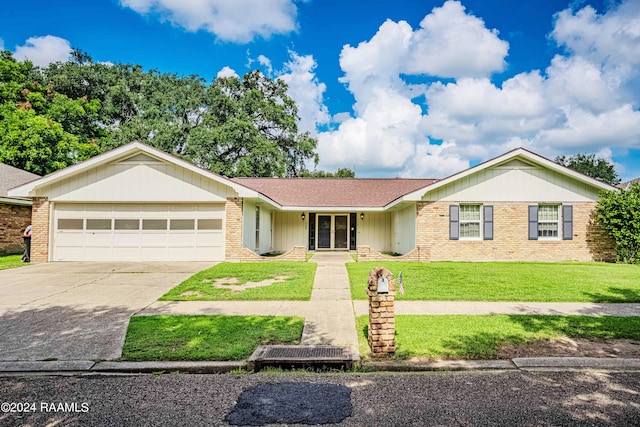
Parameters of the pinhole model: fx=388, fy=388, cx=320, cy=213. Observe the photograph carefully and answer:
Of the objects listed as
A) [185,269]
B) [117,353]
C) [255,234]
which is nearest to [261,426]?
[117,353]

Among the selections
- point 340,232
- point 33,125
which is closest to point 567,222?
point 340,232

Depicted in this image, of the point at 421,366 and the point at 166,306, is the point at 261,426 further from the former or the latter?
the point at 166,306

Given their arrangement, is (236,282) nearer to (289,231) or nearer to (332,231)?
(289,231)

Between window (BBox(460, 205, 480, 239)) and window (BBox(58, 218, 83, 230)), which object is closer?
window (BBox(58, 218, 83, 230))

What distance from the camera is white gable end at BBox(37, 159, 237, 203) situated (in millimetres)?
14430

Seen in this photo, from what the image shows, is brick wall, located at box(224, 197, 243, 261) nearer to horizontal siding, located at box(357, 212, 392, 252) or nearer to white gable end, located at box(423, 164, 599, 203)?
white gable end, located at box(423, 164, 599, 203)

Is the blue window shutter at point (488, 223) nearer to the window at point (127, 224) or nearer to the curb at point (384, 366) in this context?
the curb at point (384, 366)

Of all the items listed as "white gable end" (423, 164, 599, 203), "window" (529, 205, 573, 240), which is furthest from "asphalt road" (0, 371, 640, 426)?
"window" (529, 205, 573, 240)

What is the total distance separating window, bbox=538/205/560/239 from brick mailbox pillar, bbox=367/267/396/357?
1316 centimetres

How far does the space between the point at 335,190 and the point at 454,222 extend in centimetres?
821

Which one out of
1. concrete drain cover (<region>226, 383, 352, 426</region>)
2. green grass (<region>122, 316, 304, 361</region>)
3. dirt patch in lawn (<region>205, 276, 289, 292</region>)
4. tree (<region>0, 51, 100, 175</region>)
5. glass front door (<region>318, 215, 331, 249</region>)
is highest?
tree (<region>0, 51, 100, 175</region>)

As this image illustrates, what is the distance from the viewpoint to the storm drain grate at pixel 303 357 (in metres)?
4.69

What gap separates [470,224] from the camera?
15.7 metres

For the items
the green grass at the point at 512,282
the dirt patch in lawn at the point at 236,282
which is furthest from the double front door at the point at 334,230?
the dirt patch in lawn at the point at 236,282
